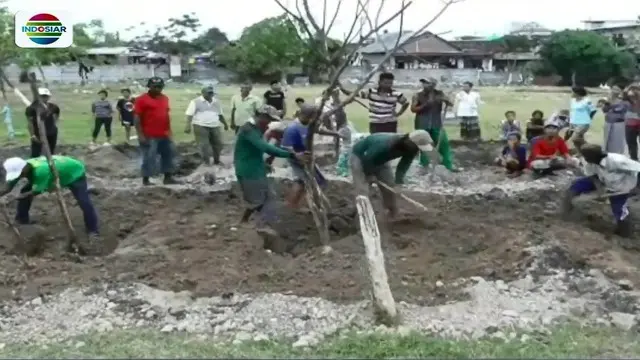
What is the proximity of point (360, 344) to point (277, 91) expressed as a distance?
31.3 feet

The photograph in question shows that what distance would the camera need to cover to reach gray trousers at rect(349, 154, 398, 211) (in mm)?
9469

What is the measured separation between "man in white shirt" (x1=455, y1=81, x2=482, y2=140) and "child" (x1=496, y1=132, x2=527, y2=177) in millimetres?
3250

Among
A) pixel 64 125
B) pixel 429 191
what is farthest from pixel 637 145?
pixel 64 125

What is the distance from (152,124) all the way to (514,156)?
17.0 feet

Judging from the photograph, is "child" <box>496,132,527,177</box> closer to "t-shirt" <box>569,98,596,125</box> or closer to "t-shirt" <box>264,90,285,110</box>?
"t-shirt" <box>569,98,596,125</box>

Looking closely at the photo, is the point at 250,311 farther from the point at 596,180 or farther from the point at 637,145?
the point at 637,145

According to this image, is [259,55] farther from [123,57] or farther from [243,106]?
[243,106]

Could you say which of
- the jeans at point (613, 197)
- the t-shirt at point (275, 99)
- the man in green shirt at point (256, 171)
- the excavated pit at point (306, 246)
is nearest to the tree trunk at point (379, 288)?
the excavated pit at point (306, 246)

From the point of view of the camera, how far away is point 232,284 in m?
7.39

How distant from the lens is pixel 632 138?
13.9 m

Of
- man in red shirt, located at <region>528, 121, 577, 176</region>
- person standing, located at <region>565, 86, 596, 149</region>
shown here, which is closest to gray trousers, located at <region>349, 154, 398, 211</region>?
man in red shirt, located at <region>528, 121, 577, 176</region>

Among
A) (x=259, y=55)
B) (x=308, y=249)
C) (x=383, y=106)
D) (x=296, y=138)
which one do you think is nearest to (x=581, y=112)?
(x=383, y=106)

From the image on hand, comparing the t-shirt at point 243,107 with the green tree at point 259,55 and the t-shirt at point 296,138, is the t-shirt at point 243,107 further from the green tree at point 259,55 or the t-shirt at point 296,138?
the green tree at point 259,55

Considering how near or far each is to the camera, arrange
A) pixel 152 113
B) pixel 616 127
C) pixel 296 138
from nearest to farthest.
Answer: pixel 296 138, pixel 152 113, pixel 616 127
